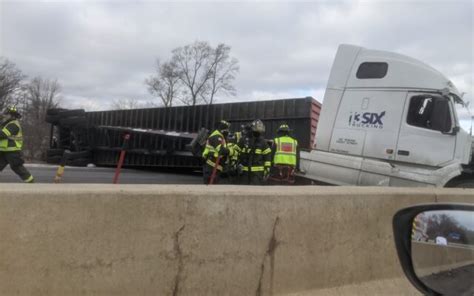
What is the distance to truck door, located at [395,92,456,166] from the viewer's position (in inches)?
357

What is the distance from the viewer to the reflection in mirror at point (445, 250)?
195 centimetres

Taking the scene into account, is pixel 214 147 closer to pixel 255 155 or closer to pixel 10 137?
pixel 255 155

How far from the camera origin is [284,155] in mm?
9273

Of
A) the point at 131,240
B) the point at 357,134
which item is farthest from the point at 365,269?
the point at 357,134

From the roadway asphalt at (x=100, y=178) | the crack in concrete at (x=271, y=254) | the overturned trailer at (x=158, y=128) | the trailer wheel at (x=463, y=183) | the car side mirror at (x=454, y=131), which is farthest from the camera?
the overturned trailer at (x=158, y=128)

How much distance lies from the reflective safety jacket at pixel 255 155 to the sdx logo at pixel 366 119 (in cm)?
183

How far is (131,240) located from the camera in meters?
3.17

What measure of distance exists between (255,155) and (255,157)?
0.04m

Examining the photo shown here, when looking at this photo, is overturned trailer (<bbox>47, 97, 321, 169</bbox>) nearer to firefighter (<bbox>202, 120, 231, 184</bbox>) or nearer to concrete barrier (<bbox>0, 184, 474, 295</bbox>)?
firefighter (<bbox>202, 120, 231, 184</bbox>)

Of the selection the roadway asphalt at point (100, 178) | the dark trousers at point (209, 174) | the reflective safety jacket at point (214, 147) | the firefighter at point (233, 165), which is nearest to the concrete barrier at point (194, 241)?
the firefighter at point (233, 165)

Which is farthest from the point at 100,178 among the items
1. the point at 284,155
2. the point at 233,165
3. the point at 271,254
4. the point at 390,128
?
the point at 271,254

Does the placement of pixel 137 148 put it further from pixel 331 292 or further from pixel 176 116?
pixel 331 292

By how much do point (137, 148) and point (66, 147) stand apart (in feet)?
10.8

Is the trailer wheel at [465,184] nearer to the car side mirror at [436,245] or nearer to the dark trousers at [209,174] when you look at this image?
the dark trousers at [209,174]
